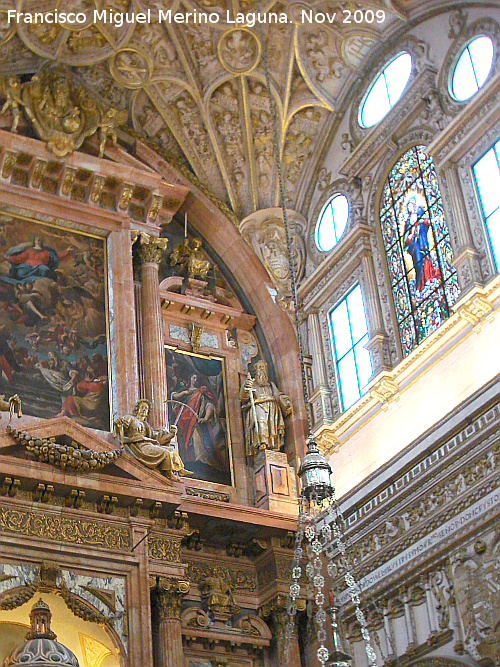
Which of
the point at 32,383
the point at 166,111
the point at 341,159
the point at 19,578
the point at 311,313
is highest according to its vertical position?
the point at 166,111

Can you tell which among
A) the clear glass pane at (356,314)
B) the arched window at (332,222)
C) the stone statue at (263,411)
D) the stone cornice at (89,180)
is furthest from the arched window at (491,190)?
the stone cornice at (89,180)

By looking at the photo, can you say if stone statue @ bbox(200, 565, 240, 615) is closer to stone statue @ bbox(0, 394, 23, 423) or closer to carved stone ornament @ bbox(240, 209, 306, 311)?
stone statue @ bbox(0, 394, 23, 423)

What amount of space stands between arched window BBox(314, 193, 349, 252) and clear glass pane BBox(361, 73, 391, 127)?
1284 mm

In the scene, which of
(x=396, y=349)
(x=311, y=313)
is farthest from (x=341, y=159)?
(x=396, y=349)

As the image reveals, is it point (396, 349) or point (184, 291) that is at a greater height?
point (184, 291)

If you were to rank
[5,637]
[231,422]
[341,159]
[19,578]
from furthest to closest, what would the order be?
[341,159], [231,422], [5,637], [19,578]

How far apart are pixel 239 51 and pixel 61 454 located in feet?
24.9

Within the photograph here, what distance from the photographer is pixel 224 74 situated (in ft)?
58.9

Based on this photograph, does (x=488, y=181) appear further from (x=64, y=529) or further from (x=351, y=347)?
(x=64, y=529)

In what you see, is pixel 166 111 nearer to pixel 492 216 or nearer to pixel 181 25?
pixel 181 25

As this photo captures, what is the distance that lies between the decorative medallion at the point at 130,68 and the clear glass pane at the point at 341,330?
491cm

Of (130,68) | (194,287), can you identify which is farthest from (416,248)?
(130,68)

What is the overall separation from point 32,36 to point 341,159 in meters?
5.22

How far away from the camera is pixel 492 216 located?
13.9m
